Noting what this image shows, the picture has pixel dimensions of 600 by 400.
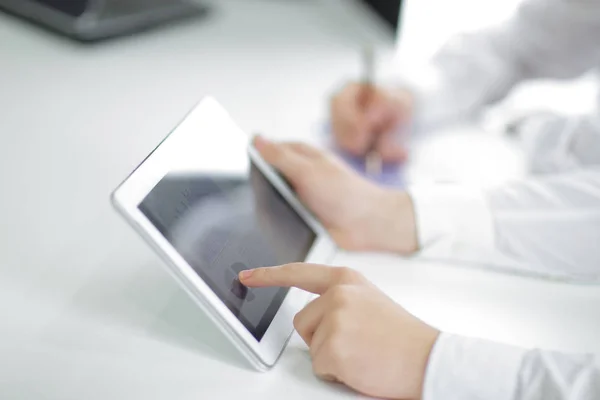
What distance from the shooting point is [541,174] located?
2.42 feet

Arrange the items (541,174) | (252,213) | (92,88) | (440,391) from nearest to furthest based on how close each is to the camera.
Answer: (440,391) < (252,213) < (541,174) < (92,88)

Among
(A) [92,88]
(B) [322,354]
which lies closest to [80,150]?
(A) [92,88]

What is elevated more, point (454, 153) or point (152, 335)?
point (152, 335)

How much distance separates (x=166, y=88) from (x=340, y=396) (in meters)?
0.57

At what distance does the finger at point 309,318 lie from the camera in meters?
0.48

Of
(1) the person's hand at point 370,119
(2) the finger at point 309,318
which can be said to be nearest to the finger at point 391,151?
(1) the person's hand at point 370,119

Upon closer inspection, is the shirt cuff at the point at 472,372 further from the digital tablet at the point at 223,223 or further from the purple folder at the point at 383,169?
the purple folder at the point at 383,169

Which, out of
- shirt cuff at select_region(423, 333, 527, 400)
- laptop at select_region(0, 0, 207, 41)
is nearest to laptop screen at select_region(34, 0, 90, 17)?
laptop at select_region(0, 0, 207, 41)

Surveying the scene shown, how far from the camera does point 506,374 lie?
1.45 feet

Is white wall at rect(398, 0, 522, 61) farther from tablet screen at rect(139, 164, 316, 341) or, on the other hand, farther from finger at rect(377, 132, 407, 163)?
tablet screen at rect(139, 164, 316, 341)

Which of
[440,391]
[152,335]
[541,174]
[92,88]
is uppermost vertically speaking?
[92,88]

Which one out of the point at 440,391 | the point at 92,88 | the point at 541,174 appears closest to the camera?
the point at 440,391

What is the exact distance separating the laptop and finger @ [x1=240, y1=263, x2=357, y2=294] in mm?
630

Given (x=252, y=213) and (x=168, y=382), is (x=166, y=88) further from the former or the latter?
(x=168, y=382)
